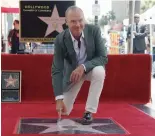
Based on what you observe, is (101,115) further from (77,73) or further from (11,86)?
(11,86)

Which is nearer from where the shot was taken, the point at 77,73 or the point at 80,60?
the point at 77,73

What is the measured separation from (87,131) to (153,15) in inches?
273

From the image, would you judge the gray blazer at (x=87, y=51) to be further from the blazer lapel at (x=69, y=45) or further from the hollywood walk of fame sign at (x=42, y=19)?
the hollywood walk of fame sign at (x=42, y=19)

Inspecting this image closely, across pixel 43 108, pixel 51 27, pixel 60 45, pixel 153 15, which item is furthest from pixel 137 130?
pixel 153 15

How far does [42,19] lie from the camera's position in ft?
16.0

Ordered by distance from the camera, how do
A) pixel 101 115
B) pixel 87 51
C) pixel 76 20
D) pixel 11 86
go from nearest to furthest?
1. pixel 76 20
2. pixel 87 51
3. pixel 101 115
4. pixel 11 86

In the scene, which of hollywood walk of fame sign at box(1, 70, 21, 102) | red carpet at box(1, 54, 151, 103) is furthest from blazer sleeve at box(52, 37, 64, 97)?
hollywood walk of fame sign at box(1, 70, 21, 102)

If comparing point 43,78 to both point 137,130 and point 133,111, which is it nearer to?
point 133,111

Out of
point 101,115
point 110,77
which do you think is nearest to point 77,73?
point 101,115

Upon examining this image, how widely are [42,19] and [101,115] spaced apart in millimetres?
1861

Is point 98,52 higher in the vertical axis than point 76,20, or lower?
lower

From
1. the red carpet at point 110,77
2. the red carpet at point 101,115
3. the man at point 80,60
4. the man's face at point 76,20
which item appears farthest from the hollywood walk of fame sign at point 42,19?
the man's face at point 76,20

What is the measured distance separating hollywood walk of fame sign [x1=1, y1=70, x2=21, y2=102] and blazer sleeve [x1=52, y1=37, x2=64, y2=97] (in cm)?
132

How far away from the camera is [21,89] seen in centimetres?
432
